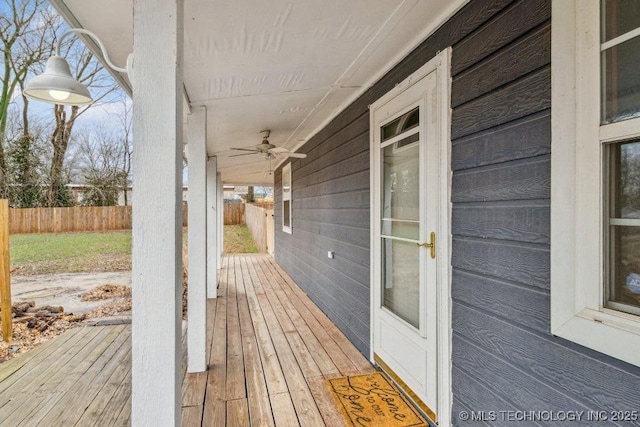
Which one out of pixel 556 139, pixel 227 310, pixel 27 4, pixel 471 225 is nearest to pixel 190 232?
pixel 227 310

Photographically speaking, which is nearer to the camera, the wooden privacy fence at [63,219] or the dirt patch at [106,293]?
the wooden privacy fence at [63,219]

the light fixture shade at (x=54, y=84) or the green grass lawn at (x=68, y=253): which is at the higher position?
the light fixture shade at (x=54, y=84)

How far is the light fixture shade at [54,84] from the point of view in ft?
4.72

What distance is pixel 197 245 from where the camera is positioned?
285 cm

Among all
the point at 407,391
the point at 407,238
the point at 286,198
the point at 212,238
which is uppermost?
the point at 286,198

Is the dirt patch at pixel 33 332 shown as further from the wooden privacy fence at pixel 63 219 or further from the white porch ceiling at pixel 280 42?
the white porch ceiling at pixel 280 42

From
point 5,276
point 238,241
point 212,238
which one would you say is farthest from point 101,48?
point 238,241

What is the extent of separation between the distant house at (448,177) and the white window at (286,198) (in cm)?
361

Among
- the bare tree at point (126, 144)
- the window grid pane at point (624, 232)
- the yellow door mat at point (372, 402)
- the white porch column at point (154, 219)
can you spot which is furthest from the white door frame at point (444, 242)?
the bare tree at point (126, 144)

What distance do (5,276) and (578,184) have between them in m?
5.00

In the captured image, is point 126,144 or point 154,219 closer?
point 154,219

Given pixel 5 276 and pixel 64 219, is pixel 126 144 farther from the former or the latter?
pixel 64 219

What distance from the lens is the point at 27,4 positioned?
3.42m

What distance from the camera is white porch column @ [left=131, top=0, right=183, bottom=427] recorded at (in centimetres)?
96
